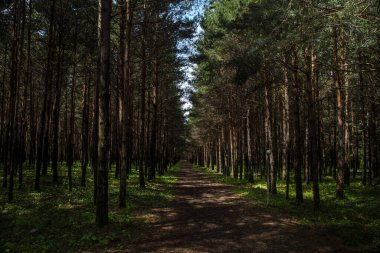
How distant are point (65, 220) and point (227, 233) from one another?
5.44 metres

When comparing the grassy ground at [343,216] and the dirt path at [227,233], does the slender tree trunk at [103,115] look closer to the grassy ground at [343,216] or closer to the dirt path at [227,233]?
the dirt path at [227,233]

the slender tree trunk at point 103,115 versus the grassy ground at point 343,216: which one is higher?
the slender tree trunk at point 103,115

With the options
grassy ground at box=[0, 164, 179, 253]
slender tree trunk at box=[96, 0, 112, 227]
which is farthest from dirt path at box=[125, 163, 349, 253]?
slender tree trunk at box=[96, 0, 112, 227]

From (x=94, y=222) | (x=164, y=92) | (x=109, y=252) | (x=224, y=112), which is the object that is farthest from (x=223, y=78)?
(x=109, y=252)

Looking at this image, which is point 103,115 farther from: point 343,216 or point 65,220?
point 343,216

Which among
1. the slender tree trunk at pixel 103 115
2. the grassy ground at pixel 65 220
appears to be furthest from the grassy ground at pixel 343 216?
the slender tree trunk at pixel 103 115

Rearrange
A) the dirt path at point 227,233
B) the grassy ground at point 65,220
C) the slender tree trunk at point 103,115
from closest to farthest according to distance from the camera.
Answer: the dirt path at point 227,233, the grassy ground at point 65,220, the slender tree trunk at point 103,115

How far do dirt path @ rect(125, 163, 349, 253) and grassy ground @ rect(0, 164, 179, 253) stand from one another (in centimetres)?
80

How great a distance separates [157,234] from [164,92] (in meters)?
25.5

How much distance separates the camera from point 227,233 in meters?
9.09

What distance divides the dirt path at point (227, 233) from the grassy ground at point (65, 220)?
80 centimetres

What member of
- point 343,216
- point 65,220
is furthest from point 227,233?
point 65,220

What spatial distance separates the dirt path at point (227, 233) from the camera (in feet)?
25.1

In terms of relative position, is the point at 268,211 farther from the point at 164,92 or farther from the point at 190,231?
the point at 164,92
